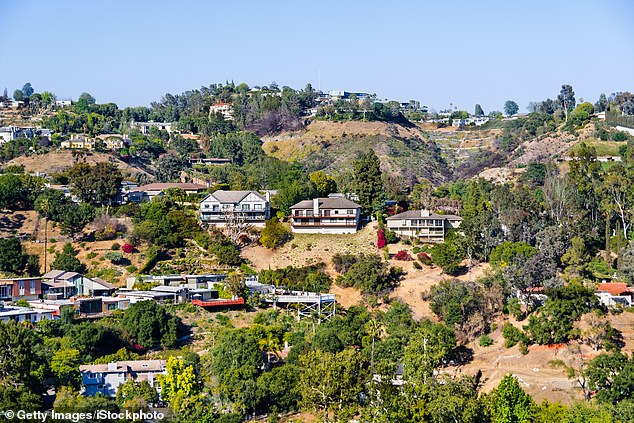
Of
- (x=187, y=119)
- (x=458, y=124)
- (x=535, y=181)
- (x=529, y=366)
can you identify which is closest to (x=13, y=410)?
(x=529, y=366)

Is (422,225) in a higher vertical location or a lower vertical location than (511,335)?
higher

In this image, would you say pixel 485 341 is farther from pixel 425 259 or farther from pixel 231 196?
pixel 231 196

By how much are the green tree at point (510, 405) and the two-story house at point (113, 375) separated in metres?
16.1

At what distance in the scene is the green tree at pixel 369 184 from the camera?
7431cm

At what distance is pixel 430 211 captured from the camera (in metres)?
73.1

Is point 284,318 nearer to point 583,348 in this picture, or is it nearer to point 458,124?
point 583,348

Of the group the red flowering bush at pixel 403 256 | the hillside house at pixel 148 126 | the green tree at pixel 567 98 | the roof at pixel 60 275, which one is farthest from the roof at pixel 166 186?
the green tree at pixel 567 98

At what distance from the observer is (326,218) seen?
71938mm

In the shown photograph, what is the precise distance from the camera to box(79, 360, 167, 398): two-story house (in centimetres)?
4725

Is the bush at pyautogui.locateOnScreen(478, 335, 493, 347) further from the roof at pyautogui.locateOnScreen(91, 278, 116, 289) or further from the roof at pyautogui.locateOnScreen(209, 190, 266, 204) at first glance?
the roof at pyautogui.locateOnScreen(209, 190, 266, 204)

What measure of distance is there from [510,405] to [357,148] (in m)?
66.0

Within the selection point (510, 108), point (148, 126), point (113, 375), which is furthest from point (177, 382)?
point (510, 108)

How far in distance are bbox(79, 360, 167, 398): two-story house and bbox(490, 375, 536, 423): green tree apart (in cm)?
1609

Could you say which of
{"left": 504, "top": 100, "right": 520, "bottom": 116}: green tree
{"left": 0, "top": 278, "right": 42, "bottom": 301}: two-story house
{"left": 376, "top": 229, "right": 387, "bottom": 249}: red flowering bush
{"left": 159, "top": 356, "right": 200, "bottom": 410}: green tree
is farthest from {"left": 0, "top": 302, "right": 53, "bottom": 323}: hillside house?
{"left": 504, "top": 100, "right": 520, "bottom": 116}: green tree
